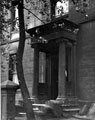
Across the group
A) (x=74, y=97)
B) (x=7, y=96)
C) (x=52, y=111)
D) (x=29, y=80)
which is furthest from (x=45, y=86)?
(x=7, y=96)

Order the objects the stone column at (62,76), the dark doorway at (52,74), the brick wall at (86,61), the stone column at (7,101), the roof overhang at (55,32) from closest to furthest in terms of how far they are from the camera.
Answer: the stone column at (7,101) → the stone column at (62,76) → the roof overhang at (55,32) → the brick wall at (86,61) → the dark doorway at (52,74)

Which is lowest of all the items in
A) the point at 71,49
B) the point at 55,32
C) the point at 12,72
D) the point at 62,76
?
the point at 62,76

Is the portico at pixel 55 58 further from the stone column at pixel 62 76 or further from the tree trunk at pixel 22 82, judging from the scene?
the tree trunk at pixel 22 82

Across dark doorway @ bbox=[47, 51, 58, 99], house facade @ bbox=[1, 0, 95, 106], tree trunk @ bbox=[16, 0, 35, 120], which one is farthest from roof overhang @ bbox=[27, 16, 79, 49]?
tree trunk @ bbox=[16, 0, 35, 120]

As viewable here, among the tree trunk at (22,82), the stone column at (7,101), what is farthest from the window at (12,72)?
the tree trunk at (22,82)

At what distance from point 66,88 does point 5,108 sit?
5.04 meters

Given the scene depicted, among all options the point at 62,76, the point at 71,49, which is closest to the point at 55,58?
the point at 71,49

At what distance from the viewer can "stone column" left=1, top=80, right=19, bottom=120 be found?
368 inches

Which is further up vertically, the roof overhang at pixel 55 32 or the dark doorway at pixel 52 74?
the roof overhang at pixel 55 32

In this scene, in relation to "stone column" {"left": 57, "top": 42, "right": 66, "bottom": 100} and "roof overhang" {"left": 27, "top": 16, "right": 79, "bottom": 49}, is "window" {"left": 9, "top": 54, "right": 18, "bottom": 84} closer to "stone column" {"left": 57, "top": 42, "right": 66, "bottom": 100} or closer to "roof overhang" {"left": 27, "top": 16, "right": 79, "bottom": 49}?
"roof overhang" {"left": 27, "top": 16, "right": 79, "bottom": 49}

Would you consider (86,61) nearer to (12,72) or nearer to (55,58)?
(55,58)

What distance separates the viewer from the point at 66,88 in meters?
13.7

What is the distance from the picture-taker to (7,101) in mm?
9391

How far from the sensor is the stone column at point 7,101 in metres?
9.34
